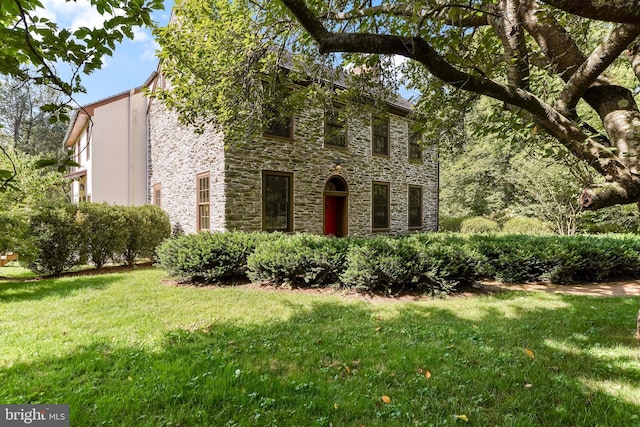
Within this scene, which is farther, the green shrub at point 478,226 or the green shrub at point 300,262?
the green shrub at point 478,226

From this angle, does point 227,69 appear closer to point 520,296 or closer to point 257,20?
point 257,20

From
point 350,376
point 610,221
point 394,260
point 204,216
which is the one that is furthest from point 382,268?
point 610,221

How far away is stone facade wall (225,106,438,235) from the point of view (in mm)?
9273

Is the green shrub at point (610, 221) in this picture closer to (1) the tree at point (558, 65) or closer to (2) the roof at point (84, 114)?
(1) the tree at point (558, 65)

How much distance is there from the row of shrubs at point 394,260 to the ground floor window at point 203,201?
213 cm

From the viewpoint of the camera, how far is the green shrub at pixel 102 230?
350 inches

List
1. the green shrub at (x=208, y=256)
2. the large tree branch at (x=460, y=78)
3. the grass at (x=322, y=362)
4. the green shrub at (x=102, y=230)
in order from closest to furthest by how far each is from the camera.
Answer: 1. the grass at (x=322, y=362)
2. the large tree branch at (x=460, y=78)
3. the green shrub at (x=208, y=256)
4. the green shrub at (x=102, y=230)

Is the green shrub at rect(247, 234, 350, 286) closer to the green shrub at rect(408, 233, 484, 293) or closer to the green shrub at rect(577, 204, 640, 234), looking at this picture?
the green shrub at rect(408, 233, 484, 293)

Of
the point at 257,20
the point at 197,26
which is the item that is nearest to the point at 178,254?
the point at 197,26

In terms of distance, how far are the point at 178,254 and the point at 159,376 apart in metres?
4.97

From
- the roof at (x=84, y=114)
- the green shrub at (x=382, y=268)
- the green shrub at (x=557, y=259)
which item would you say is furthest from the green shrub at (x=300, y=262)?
the roof at (x=84, y=114)

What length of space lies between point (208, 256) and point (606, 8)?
7.23 meters

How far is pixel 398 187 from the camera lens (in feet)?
47.1

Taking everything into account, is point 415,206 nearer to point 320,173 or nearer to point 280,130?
point 320,173
